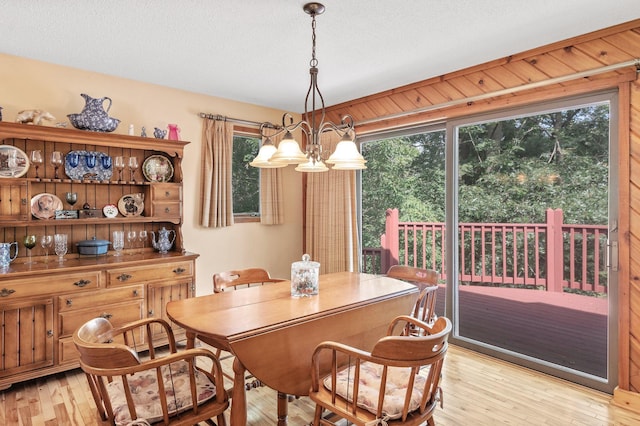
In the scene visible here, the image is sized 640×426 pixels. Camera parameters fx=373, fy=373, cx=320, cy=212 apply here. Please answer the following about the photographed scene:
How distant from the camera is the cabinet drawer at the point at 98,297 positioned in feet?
8.81

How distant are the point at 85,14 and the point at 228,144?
6.00 feet

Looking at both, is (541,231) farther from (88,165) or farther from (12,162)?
(12,162)

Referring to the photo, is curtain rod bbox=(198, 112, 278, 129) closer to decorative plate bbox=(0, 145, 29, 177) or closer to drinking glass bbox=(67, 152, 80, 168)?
drinking glass bbox=(67, 152, 80, 168)

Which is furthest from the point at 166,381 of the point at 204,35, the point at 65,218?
the point at 204,35

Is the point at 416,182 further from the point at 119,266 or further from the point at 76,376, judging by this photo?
the point at 76,376

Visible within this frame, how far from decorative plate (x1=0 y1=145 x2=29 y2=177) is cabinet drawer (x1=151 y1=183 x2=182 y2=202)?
2.96ft

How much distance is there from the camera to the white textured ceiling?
215 cm

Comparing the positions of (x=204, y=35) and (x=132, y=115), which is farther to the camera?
(x=132, y=115)

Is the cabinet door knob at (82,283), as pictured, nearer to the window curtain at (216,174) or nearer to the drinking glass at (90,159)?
the drinking glass at (90,159)

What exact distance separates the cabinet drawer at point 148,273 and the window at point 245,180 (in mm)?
996

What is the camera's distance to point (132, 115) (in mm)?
3381

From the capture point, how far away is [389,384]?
172cm

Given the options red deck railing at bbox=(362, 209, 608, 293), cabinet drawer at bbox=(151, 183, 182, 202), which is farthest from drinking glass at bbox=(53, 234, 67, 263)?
red deck railing at bbox=(362, 209, 608, 293)

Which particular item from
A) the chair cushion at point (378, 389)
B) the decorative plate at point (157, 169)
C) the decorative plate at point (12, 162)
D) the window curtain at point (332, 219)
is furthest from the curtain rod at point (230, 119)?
the chair cushion at point (378, 389)
